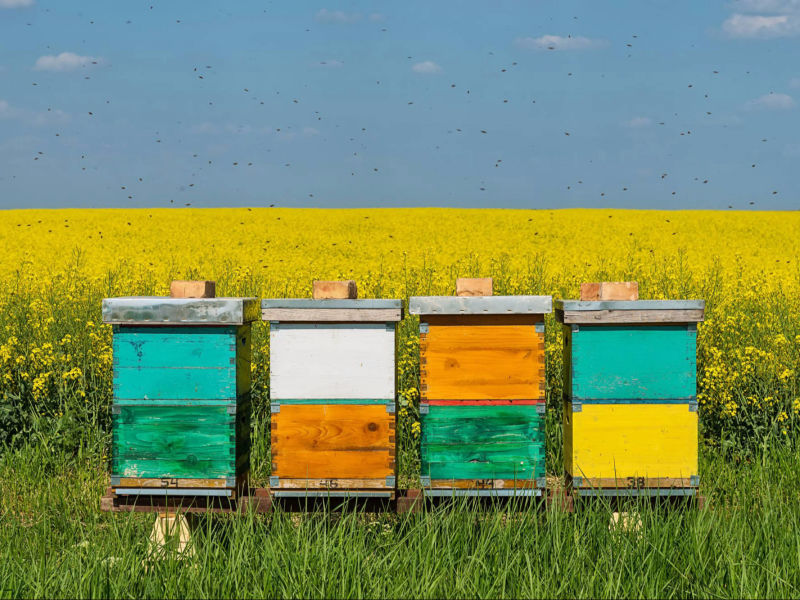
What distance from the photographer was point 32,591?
3.74m

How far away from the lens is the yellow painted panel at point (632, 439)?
14.4 ft

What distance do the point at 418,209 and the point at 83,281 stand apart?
24.5 metres

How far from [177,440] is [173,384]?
1.08 ft

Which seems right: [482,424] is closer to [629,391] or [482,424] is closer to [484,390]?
[484,390]

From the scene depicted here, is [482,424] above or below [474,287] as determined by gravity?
below

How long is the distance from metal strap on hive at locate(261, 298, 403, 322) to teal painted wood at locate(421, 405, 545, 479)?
0.60 metres

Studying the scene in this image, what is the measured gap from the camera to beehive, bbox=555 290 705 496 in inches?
171

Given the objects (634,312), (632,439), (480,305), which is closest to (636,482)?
(632,439)

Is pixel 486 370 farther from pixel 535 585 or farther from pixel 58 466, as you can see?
pixel 58 466

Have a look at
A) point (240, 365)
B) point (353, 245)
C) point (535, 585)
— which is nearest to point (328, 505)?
point (240, 365)

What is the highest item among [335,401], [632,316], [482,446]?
[632,316]

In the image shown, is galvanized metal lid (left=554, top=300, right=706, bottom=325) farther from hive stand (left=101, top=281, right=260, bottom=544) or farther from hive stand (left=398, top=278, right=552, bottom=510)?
hive stand (left=101, top=281, right=260, bottom=544)

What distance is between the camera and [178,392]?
14.5ft

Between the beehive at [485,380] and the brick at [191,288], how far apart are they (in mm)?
1406
